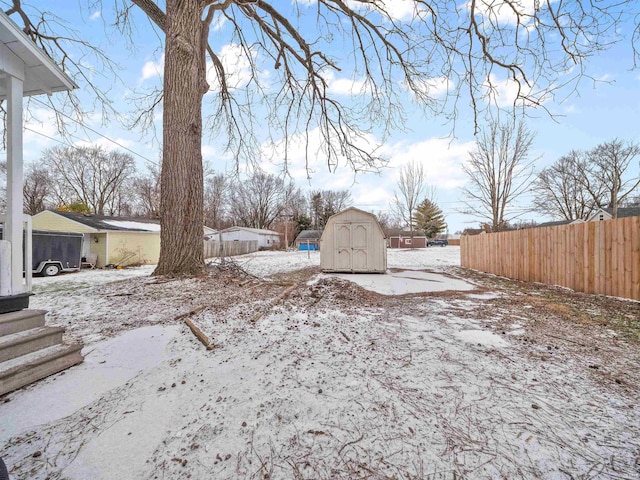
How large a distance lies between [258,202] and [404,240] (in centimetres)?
2428

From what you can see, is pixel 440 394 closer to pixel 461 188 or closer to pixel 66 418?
pixel 66 418

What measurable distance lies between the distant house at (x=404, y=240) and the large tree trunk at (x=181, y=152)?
38078 mm

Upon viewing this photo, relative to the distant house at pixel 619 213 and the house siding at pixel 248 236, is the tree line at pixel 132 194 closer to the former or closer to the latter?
the house siding at pixel 248 236

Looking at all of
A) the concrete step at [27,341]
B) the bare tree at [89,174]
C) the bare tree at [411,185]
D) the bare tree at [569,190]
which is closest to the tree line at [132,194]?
the bare tree at [89,174]

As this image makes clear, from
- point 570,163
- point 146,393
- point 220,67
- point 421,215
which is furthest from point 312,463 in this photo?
point 421,215

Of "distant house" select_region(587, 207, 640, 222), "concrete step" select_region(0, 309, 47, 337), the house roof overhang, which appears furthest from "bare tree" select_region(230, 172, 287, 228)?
"concrete step" select_region(0, 309, 47, 337)

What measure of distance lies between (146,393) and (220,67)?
33.0 feet

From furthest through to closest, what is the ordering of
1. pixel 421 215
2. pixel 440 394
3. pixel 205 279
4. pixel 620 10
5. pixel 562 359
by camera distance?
pixel 421 215 < pixel 205 279 < pixel 620 10 < pixel 562 359 < pixel 440 394

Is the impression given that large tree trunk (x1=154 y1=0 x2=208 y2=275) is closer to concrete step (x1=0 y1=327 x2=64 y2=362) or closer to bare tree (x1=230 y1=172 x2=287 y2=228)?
concrete step (x1=0 y1=327 x2=64 y2=362)

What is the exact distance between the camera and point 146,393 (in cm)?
196

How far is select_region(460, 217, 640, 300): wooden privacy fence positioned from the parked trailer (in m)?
16.9

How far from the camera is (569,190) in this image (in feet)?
97.0

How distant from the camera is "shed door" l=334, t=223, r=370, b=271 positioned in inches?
394

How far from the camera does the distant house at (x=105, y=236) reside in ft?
48.1
